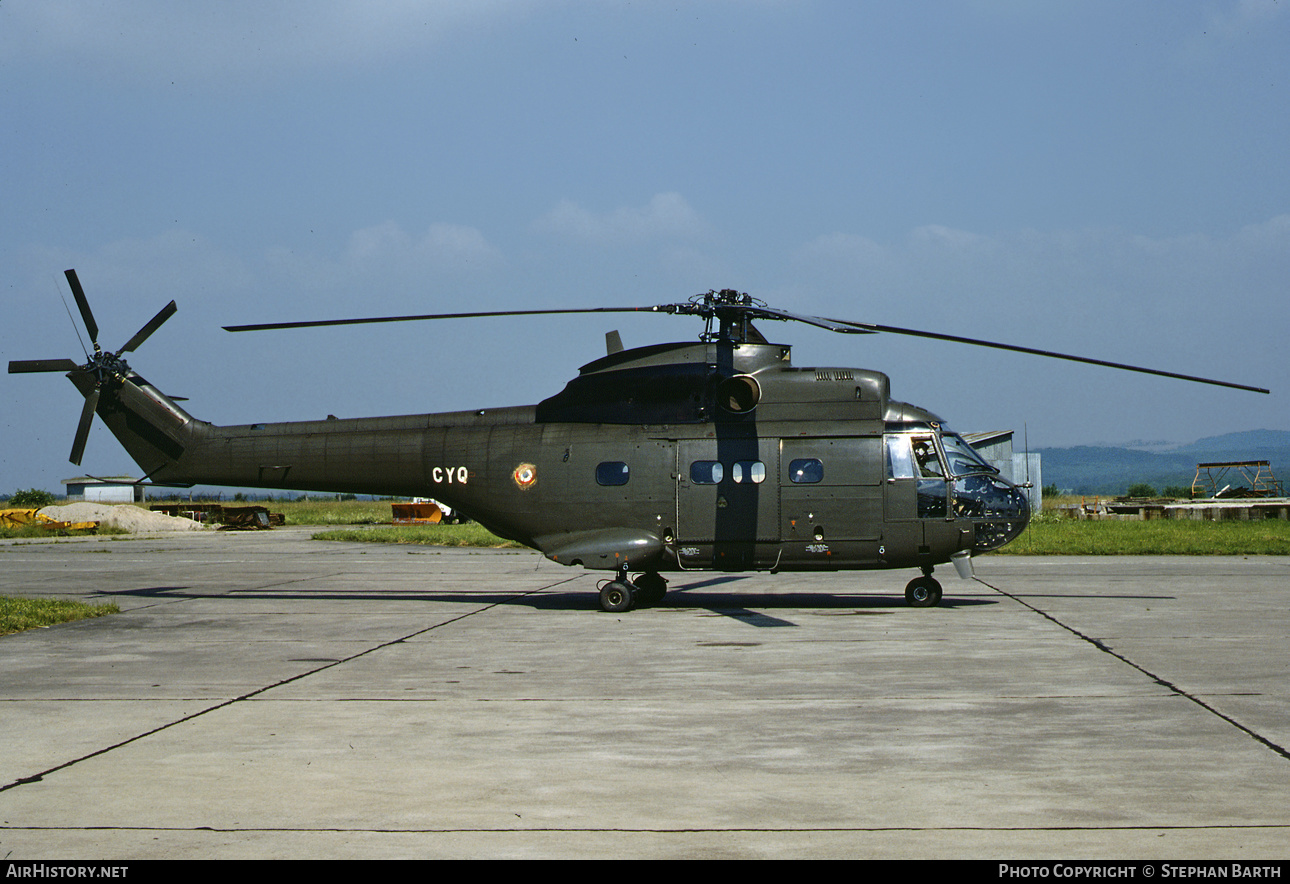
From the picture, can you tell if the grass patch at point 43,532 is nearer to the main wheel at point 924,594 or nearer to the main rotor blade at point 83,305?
the main rotor blade at point 83,305

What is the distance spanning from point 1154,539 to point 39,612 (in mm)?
32652

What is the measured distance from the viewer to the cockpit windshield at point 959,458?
17.4 meters

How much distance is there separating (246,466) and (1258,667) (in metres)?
15.9

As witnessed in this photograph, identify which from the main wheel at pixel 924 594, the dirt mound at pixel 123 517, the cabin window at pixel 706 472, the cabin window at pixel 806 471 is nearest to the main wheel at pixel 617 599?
the cabin window at pixel 706 472

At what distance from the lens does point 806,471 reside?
1736cm

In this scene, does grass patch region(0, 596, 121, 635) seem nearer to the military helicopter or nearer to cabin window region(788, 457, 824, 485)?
the military helicopter

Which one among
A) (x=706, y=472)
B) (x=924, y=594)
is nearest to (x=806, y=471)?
(x=706, y=472)

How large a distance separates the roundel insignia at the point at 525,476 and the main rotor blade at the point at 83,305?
899cm

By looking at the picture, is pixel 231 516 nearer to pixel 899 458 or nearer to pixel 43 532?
pixel 43 532

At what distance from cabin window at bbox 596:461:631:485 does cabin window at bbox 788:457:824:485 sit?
262 cm

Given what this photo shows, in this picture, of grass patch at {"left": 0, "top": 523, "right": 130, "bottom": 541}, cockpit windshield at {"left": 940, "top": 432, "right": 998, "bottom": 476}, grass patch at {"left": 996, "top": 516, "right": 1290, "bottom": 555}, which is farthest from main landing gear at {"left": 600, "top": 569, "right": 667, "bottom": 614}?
grass patch at {"left": 0, "top": 523, "right": 130, "bottom": 541}

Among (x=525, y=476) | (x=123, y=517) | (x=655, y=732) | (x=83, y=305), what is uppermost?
(x=83, y=305)
